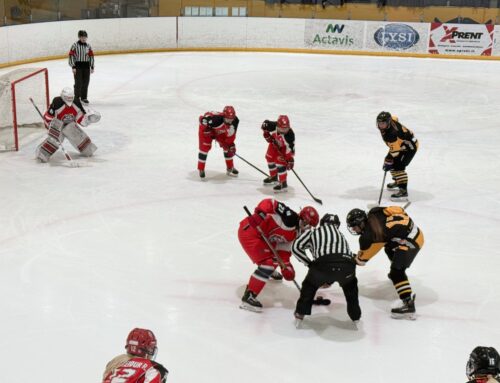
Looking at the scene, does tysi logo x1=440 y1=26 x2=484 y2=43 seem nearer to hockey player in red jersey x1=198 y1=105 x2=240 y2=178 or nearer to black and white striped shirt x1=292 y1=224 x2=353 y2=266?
hockey player in red jersey x1=198 y1=105 x2=240 y2=178

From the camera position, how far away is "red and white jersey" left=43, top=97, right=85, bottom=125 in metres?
7.94

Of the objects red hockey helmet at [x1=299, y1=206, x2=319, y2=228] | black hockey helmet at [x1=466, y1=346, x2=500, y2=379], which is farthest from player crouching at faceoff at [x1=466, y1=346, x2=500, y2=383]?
red hockey helmet at [x1=299, y1=206, x2=319, y2=228]

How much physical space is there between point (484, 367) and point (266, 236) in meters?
2.10

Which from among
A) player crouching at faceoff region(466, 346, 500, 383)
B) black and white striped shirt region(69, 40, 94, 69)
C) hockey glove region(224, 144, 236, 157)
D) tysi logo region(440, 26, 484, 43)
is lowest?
hockey glove region(224, 144, 236, 157)

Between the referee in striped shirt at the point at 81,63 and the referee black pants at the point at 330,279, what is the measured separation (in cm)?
751

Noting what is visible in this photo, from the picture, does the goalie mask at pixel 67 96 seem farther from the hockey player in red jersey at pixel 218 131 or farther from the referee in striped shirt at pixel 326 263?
the referee in striped shirt at pixel 326 263

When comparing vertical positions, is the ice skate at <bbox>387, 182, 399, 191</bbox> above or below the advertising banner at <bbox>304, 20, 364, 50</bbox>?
below

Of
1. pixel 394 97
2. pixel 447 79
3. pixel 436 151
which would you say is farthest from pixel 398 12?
pixel 436 151

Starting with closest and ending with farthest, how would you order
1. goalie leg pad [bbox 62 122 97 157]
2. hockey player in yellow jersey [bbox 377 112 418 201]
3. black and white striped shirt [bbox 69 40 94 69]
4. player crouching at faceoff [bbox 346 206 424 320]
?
player crouching at faceoff [bbox 346 206 424 320], hockey player in yellow jersey [bbox 377 112 418 201], goalie leg pad [bbox 62 122 97 157], black and white striped shirt [bbox 69 40 94 69]

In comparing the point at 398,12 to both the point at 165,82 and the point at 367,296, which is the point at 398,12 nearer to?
the point at 165,82

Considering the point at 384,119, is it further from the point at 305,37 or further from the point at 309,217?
the point at 305,37

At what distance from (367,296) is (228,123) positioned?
2887 mm

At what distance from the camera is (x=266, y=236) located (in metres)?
4.74

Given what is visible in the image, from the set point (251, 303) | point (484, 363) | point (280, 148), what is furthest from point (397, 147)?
point (484, 363)
